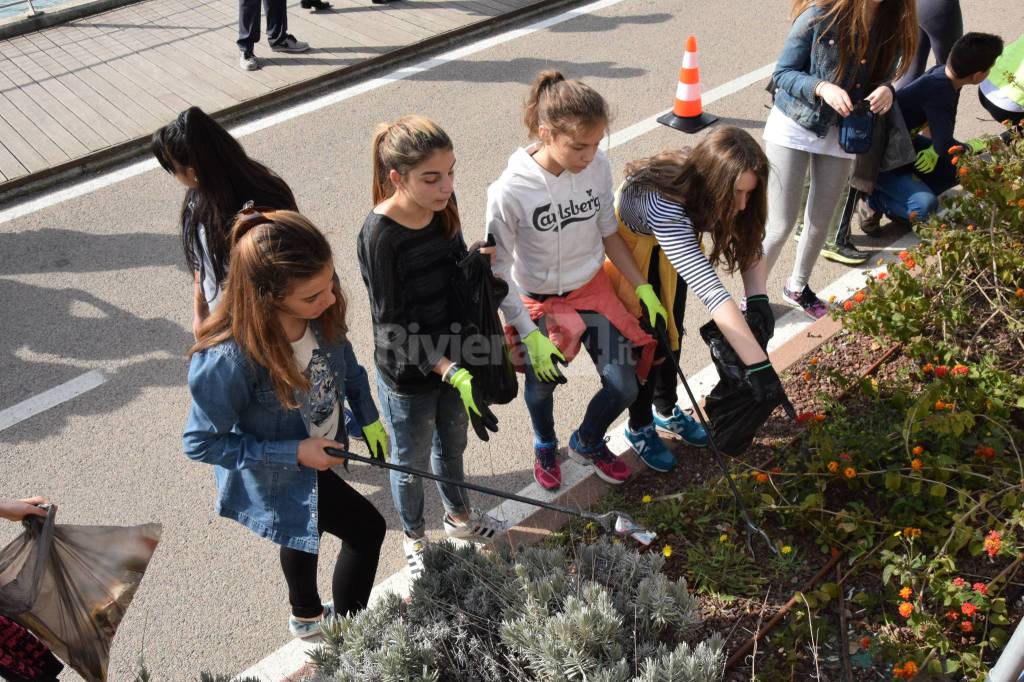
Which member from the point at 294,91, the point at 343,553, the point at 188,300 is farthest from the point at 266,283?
the point at 294,91

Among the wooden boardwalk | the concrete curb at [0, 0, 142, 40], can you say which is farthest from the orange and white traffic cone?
the concrete curb at [0, 0, 142, 40]

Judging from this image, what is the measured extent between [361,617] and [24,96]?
6481 millimetres

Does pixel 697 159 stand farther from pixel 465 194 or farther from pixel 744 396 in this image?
pixel 465 194

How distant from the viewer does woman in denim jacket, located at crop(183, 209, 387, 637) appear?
2477 mm

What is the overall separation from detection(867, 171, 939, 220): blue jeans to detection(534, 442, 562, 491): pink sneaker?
245 centimetres

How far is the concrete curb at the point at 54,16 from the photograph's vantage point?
26.9 feet

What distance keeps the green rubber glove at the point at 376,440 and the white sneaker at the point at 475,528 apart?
639 millimetres

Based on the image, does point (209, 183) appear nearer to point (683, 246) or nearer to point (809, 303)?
point (683, 246)

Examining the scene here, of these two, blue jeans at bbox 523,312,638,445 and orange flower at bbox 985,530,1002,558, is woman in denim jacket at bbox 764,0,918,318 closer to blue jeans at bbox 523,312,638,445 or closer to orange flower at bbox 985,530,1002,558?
blue jeans at bbox 523,312,638,445

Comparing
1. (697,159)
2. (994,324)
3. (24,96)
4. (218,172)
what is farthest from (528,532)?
(24,96)

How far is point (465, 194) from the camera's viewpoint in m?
5.95

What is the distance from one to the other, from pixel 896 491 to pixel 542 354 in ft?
4.34

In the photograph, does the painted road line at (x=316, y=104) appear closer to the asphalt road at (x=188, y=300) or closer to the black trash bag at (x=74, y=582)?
the asphalt road at (x=188, y=300)

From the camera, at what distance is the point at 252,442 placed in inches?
104
